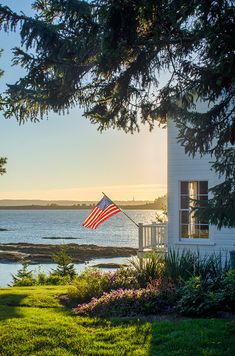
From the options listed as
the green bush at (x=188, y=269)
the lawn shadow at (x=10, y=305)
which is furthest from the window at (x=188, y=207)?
the lawn shadow at (x=10, y=305)

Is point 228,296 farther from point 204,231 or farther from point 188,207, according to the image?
point 188,207

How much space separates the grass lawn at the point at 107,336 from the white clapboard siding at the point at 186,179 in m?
5.89

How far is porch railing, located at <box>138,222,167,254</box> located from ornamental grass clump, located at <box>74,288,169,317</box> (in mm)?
5836

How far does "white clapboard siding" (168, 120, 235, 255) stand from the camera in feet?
46.1

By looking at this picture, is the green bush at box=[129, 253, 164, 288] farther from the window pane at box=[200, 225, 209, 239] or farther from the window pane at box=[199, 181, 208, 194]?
the window pane at box=[199, 181, 208, 194]

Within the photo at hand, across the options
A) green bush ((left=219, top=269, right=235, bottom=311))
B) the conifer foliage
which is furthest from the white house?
the conifer foliage

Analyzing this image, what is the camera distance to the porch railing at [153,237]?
1577 cm

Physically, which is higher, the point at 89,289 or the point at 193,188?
the point at 193,188

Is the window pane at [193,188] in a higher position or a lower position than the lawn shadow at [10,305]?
higher

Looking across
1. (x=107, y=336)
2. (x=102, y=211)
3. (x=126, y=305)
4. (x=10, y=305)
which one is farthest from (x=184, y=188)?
(x=107, y=336)

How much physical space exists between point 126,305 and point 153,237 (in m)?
6.96

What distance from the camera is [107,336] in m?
7.68

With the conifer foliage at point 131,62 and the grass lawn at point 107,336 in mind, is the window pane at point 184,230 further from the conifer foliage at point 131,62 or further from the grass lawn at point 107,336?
the conifer foliage at point 131,62

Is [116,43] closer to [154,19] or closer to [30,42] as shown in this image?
[154,19]
